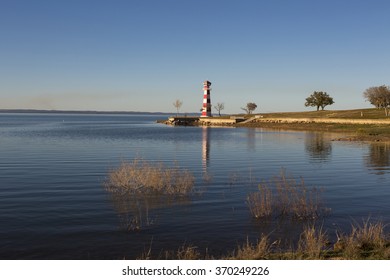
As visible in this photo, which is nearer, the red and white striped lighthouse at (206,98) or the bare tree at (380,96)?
the bare tree at (380,96)

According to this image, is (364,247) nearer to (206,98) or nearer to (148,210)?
(148,210)

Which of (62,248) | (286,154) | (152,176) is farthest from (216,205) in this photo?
(286,154)

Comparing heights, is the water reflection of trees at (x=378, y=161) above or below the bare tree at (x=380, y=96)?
below

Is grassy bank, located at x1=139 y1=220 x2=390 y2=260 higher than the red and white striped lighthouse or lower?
lower

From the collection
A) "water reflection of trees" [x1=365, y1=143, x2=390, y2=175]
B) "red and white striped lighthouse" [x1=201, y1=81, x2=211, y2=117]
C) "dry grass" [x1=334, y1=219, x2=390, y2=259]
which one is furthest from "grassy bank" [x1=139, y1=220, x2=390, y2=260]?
"red and white striped lighthouse" [x1=201, y1=81, x2=211, y2=117]

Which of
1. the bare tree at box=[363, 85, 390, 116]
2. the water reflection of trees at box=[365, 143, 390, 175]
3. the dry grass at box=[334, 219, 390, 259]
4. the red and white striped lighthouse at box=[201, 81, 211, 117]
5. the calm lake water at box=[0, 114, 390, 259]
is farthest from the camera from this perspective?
the red and white striped lighthouse at box=[201, 81, 211, 117]

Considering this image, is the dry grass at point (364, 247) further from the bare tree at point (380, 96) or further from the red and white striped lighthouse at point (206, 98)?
the red and white striped lighthouse at point (206, 98)

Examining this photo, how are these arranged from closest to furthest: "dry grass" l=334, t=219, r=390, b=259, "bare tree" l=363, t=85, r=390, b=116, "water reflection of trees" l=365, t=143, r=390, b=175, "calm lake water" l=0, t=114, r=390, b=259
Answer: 1. "dry grass" l=334, t=219, r=390, b=259
2. "calm lake water" l=0, t=114, r=390, b=259
3. "water reflection of trees" l=365, t=143, r=390, b=175
4. "bare tree" l=363, t=85, r=390, b=116

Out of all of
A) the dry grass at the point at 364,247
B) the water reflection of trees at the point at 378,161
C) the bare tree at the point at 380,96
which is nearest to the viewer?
the dry grass at the point at 364,247

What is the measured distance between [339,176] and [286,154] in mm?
16011

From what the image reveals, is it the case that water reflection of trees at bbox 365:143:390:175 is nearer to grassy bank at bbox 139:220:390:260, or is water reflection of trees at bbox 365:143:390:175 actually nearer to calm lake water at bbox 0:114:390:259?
calm lake water at bbox 0:114:390:259

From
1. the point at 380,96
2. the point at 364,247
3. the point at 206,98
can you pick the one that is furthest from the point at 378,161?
the point at 206,98

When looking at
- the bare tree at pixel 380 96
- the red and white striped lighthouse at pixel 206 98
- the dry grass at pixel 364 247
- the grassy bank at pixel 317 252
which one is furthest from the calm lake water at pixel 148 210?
the red and white striped lighthouse at pixel 206 98

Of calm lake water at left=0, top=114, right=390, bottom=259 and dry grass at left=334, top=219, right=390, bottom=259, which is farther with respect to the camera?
calm lake water at left=0, top=114, right=390, bottom=259
